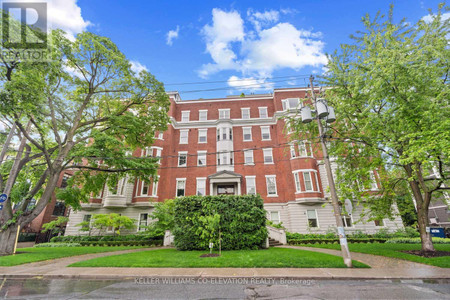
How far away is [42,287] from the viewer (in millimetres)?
6246

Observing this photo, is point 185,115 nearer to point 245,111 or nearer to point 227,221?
point 245,111

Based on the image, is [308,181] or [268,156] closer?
[308,181]

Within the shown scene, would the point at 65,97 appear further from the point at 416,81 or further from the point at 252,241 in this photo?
the point at 416,81

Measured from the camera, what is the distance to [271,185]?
80.9 feet

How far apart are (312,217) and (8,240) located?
24.7 metres

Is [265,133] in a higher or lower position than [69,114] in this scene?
higher

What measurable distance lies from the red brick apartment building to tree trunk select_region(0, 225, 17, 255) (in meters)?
8.21

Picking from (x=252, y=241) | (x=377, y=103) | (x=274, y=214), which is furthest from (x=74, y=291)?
(x=274, y=214)

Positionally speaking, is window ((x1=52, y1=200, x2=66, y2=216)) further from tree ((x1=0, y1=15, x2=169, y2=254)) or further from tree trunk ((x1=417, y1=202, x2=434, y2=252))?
tree trunk ((x1=417, y1=202, x2=434, y2=252))

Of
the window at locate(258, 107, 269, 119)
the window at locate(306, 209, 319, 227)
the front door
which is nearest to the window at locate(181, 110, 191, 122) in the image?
the window at locate(258, 107, 269, 119)

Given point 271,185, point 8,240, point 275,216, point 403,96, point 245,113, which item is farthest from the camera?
point 245,113

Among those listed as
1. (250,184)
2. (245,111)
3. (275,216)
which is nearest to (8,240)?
A: (250,184)

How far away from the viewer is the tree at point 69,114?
472 inches

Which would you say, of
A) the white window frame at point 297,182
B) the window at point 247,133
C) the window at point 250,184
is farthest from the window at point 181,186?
the white window frame at point 297,182
